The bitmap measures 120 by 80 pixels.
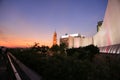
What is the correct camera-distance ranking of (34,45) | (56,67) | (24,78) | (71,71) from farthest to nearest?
(34,45) < (24,78) < (56,67) < (71,71)

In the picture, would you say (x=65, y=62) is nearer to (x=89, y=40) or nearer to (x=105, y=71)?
(x=105, y=71)


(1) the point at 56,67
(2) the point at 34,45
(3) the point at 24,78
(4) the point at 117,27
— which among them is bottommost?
(3) the point at 24,78

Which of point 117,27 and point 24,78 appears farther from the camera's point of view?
point 117,27

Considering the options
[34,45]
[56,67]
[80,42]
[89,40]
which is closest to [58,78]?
[56,67]

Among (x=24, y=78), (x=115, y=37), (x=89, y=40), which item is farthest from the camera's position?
(x=89, y=40)

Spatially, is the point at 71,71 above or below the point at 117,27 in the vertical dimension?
below

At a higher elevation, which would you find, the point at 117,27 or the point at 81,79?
the point at 117,27

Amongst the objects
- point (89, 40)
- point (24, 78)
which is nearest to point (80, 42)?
point (89, 40)

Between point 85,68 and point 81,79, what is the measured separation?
0.63 metres

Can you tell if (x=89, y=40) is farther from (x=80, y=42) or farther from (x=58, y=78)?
(x=58, y=78)

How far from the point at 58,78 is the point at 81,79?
146 cm

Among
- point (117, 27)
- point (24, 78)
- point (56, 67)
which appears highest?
point (117, 27)

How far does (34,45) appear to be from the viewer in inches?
1548

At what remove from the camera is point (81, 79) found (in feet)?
29.0
